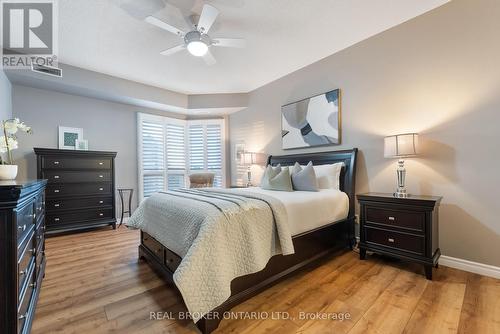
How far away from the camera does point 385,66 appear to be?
2.85 meters

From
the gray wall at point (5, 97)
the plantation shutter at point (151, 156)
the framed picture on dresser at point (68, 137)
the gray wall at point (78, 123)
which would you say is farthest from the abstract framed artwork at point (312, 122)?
the gray wall at point (5, 97)

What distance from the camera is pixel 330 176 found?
3.06m

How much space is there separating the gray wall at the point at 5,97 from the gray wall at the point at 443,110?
4717 mm

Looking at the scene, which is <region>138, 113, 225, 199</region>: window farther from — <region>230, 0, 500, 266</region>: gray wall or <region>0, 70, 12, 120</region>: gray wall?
<region>230, 0, 500, 266</region>: gray wall

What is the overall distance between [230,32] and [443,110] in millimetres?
2627

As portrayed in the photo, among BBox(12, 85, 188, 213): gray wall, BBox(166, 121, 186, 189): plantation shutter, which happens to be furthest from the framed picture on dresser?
BBox(166, 121, 186, 189): plantation shutter

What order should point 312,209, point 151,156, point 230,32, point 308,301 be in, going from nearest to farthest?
point 308,301
point 312,209
point 230,32
point 151,156

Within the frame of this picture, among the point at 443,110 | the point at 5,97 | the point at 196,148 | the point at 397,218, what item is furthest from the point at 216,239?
the point at 196,148

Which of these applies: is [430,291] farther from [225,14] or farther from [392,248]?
[225,14]

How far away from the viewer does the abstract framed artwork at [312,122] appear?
11.0 feet

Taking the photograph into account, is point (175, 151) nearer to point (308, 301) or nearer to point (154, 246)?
point (154, 246)

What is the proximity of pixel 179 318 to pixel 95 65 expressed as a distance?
13.0 ft

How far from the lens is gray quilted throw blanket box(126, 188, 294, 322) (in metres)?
1.37

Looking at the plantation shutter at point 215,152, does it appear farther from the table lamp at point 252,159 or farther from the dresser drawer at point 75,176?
the dresser drawer at point 75,176
